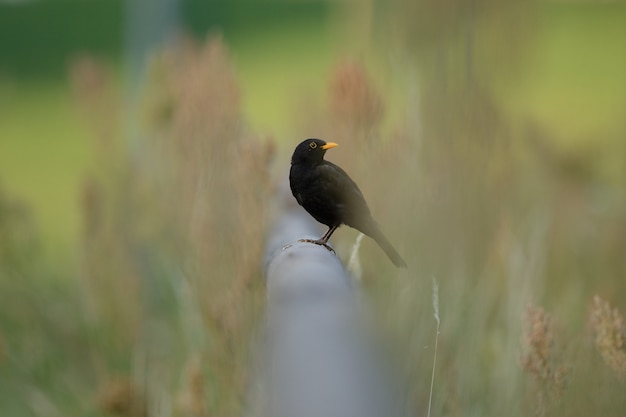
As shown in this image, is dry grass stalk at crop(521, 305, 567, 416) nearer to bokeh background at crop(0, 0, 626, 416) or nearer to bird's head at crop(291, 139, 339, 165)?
bokeh background at crop(0, 0, 626, 416)

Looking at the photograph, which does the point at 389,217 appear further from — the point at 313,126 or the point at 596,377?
the point at 313,126

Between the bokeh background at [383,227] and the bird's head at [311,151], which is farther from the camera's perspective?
the bokeh background at [383,227]

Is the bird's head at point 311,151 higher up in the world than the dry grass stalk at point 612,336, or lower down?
higher up

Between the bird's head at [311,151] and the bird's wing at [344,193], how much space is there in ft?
0.08

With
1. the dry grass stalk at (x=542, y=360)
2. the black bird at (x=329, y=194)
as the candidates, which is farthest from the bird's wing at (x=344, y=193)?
the dry grass stalk at (x=542, y=360)

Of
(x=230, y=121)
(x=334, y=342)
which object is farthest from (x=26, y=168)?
(x=334, y=342)

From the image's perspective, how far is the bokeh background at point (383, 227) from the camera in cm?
91

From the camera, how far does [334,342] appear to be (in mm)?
526

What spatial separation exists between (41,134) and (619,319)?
5819 millimetres

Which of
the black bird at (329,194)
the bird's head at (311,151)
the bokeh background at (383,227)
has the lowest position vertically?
the bokeh background at (383,227)

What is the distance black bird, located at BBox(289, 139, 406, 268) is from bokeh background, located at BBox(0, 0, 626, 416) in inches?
2.9

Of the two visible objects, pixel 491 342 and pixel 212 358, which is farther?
pixel 491 342

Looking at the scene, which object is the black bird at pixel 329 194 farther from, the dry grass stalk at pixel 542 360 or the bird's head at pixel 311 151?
the dry grass stalk at pixel 542 360

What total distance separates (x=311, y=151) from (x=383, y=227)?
0.24m
